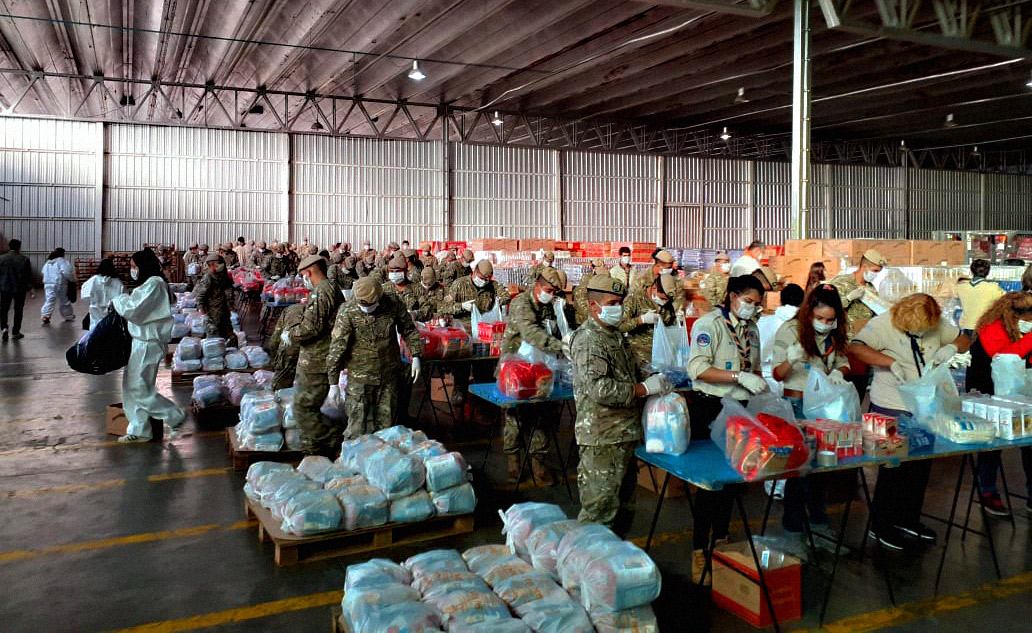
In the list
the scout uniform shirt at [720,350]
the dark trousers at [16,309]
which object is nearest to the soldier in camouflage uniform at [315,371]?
the scout uniform shirt at [720,350]

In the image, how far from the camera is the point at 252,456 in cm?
664

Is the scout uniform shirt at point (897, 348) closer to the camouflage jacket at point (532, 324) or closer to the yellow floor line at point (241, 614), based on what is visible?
the camouflage jacket at point (532, 324)

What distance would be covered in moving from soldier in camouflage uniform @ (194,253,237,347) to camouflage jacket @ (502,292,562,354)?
6155mm

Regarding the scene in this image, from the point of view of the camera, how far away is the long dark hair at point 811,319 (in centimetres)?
483

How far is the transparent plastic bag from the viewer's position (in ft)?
14.3

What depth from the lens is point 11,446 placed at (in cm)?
743

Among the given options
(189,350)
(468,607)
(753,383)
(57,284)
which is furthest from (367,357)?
(57,284)

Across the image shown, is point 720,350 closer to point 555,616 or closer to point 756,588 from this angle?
point 756,588

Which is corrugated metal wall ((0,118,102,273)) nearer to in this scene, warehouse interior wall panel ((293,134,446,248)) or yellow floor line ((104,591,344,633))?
warehouse interior wall panel ((293,134,446,248))

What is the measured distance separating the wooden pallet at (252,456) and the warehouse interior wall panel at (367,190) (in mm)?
18769

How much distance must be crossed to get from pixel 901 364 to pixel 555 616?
2886 mm

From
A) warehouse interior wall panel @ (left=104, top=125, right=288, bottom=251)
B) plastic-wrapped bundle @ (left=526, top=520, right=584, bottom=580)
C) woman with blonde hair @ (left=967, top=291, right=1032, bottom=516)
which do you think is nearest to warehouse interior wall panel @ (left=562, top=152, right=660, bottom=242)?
warehouse interior wall panel @ (left=104, top=125, right=288, bottom=251)

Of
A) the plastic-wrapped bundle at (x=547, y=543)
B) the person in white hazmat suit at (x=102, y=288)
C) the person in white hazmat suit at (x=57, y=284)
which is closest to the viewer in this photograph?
the plastic-wrapped bundle at (x=547, y=543)

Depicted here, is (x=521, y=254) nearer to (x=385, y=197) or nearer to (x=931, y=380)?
(x=385, y=197)
